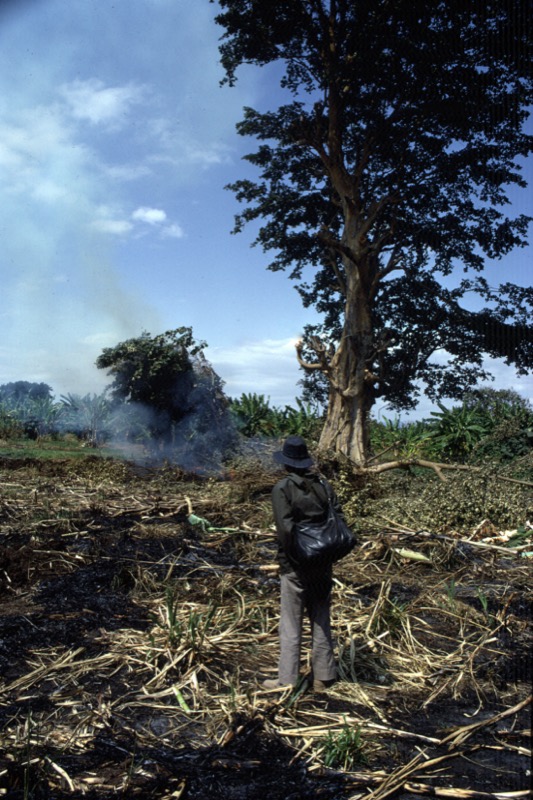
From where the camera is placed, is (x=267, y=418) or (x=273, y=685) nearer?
(x=273, y=685)

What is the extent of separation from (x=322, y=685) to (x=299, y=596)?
0.67 m

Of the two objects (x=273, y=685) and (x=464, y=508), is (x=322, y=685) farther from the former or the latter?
(x=464, y=508)

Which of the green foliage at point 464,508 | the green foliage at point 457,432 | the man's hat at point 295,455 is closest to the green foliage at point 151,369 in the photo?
the green foliage at point 457,432

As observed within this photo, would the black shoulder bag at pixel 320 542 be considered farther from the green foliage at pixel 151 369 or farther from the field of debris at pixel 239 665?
the green foliage at pixel 151 369

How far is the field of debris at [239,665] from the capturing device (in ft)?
11.8

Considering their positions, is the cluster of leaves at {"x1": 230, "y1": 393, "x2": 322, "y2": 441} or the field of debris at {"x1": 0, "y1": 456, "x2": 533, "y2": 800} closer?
the field of debris at {"x1": 0, "y1": 456, "x2": 533, "y2": 800}

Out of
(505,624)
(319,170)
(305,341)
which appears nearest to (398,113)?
(319,170)

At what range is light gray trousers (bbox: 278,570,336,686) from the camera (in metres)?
4.73

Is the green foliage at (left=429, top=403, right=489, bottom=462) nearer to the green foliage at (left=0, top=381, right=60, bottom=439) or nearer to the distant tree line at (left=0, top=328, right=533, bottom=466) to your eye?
the distant tree line at (left=0, top=328, right=533, bottom=466)

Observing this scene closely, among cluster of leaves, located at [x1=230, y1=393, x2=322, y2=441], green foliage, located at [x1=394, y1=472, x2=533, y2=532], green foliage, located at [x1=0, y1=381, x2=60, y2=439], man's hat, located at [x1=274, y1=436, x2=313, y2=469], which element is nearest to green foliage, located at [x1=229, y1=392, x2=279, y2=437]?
cluster of leaves, located at [x1=230, y1=393, x2=322, y2=441]

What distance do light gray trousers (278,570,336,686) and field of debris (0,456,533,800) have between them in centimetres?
16

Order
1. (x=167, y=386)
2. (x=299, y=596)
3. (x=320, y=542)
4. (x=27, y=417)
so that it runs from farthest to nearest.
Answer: (x=27, y=417), (x=167, y=386), (x=299, y=596), (x=320, y=542)

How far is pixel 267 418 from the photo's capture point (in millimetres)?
24859

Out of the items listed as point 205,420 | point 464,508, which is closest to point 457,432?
point 205,420
